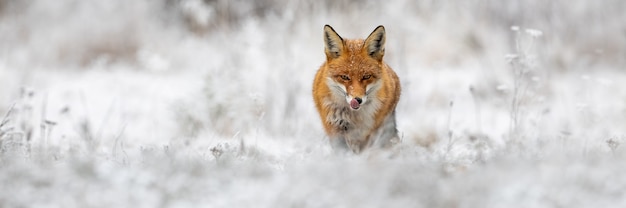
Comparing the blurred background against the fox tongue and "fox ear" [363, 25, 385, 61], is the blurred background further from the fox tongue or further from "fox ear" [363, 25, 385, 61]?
the fox tongue

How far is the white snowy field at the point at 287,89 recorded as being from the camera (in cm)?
398

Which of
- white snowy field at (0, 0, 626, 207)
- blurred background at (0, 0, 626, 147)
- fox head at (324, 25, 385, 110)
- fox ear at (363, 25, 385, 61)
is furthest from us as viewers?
blurred background at (0, 0, 626, 147)

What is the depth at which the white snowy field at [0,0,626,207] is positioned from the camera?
3979 mm

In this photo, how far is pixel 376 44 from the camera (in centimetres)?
514

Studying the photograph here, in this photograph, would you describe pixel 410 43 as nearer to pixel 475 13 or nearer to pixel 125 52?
pixel 475 13

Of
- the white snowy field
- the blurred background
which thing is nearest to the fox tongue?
the white snowy field

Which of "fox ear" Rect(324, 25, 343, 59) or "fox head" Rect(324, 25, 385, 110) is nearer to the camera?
"fox head" Rect(324, 25, 385, 110)

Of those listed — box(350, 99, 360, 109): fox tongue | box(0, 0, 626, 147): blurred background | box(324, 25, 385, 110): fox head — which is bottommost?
box(350, 99, 360, 109): fox tongue

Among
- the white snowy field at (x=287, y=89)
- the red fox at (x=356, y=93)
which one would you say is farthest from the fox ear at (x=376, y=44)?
the white snowy field at (x=287, y=89)

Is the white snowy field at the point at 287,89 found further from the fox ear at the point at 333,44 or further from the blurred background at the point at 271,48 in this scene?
the fox ear at the point at 333,44

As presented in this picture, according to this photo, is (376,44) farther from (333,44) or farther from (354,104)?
(354,104)

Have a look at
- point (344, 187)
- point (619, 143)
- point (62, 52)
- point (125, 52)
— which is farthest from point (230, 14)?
point (344, 187)

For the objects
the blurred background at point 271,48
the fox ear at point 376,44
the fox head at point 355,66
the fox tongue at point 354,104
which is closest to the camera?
the fox tongue at point 354,104

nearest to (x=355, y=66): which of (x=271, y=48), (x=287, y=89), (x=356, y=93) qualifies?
(x=356, y=93)
